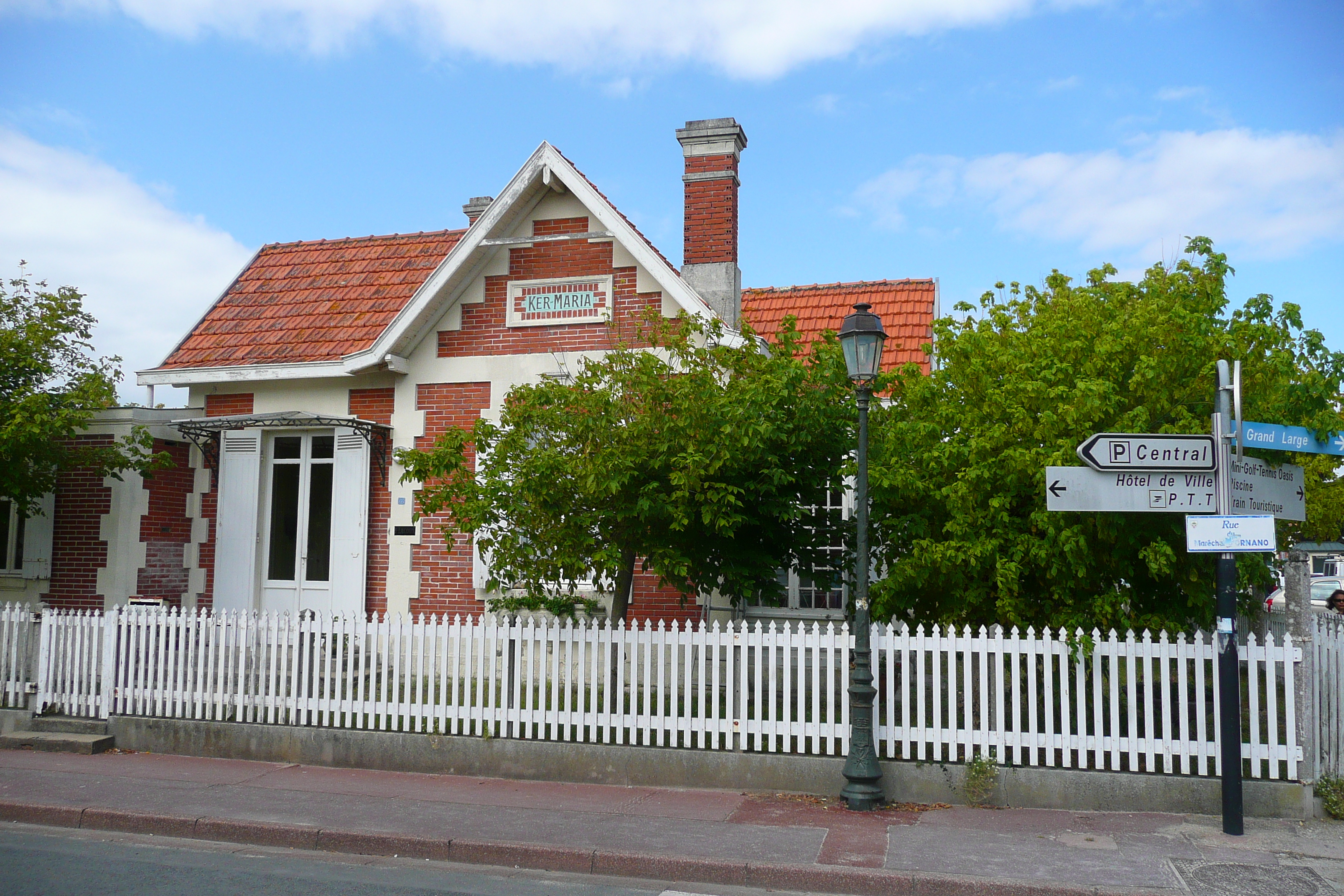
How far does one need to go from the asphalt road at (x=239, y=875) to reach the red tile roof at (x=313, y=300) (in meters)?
6.97

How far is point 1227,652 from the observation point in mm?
7172

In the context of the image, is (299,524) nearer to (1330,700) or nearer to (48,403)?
(48,403)

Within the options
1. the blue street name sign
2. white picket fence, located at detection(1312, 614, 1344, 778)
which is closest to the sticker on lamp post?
the blue street name sign

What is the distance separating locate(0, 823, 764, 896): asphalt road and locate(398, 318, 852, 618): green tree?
285 cm

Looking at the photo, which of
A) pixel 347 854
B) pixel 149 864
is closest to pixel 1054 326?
pixel 347 854

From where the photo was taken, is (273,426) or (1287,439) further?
(273,426)

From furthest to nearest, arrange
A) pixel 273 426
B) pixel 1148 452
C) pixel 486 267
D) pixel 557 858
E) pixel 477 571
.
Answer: pixel 273 426
pixel 486 267
pixel 477 571
pixel 1148 452
pixel 557 858

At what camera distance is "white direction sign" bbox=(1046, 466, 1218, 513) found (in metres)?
7.39

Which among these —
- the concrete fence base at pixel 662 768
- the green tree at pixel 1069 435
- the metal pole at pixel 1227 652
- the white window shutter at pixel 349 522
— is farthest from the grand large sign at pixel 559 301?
the metal pole at pixel 1227 652

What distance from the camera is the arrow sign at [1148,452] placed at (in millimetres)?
7344

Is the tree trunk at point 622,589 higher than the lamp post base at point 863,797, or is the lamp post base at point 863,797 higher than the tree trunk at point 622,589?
the tree trunk at point 622,589

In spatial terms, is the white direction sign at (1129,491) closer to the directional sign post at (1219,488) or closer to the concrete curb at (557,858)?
the directional sign post at (1219,488)

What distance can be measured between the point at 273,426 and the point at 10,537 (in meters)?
4.01

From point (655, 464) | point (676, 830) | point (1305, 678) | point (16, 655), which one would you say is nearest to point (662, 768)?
point (676, 830)
